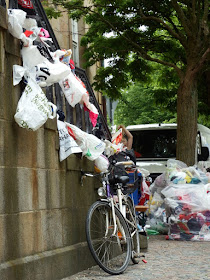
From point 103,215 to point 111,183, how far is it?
1.89ft

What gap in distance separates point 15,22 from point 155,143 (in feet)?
32.9

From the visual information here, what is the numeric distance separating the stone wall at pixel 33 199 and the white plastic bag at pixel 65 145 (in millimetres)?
84

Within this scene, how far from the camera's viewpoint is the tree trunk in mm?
14117

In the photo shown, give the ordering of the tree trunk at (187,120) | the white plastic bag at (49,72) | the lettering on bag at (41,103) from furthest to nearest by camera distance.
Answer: the tree trunk at (187,120), the white plastic bag at (49,72), the lettering on bag at (41,103)

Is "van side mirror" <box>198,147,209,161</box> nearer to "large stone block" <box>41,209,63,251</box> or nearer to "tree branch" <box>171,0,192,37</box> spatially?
"tree branch" <box>171,0,192,37</box>

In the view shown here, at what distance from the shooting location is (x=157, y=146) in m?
15.6

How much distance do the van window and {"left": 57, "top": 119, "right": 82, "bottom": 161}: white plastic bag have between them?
8519mm

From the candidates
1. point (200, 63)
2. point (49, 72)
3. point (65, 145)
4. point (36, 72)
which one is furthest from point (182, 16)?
point (36, 72)

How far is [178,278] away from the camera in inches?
260

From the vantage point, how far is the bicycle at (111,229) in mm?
6787

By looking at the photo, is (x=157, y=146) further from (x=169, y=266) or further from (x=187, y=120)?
(x=169, y=266)

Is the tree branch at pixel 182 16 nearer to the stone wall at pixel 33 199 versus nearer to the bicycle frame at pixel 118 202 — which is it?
the bicycle frame at pixel 118 202

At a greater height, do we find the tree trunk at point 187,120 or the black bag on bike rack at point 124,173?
the tree trunk at point 187,120

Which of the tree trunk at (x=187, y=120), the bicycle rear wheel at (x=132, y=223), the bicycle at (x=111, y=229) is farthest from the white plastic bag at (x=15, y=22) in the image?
the tree trunk at (x=187, y=120)
